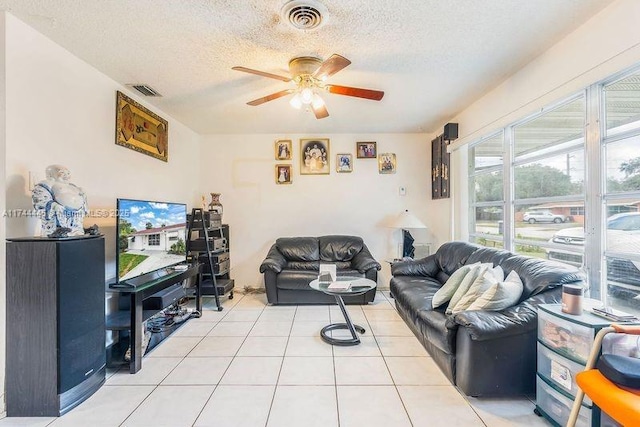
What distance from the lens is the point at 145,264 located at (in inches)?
107

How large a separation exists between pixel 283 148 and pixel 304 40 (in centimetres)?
265

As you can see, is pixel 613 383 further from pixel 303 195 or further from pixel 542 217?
pixel 303 195

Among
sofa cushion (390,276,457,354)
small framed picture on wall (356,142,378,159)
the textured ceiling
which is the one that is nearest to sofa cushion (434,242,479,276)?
sofa cushion (390,276,457,354)

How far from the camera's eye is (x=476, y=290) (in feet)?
7.29

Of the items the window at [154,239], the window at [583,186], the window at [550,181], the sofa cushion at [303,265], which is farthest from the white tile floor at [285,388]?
the window at [550,181]

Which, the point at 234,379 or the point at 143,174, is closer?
the point at 234,379

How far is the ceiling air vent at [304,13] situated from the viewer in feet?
5.65

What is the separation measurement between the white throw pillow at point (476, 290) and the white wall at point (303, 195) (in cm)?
249

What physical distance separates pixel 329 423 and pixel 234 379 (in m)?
0.83

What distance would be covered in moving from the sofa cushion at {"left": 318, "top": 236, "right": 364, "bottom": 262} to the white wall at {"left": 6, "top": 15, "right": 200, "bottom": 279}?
245 centimetres

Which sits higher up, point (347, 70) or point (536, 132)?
point (347, 70)

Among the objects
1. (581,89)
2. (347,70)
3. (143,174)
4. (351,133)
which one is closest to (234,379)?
(143,174)

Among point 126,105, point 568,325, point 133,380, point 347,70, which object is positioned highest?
point 347,70

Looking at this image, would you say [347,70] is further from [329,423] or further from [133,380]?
[133,380]
